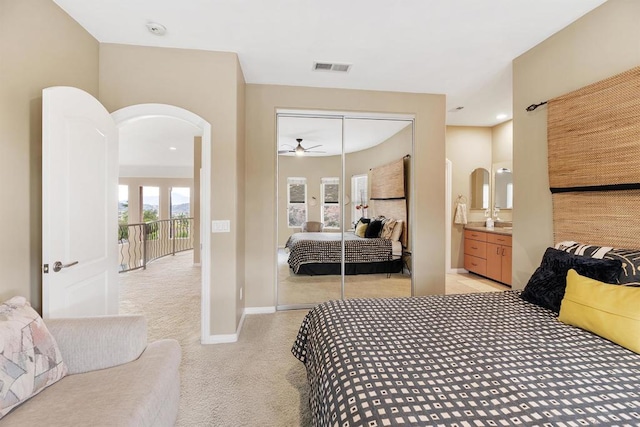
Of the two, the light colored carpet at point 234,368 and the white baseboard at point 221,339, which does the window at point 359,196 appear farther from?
the white baseboard at point 221,339

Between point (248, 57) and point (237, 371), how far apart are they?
9.47 feet

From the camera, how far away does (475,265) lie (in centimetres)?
507

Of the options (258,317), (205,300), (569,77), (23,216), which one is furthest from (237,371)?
(569,77)

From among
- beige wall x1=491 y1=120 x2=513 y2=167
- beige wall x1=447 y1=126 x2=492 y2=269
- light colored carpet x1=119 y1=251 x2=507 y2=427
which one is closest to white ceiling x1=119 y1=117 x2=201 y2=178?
light colored carpet x1=119 y1=251 x2=507 y2=427

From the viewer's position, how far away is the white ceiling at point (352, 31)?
215cm

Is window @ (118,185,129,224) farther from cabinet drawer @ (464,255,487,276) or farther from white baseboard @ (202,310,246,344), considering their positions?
cabinet drawer @ (464,255,487,276)

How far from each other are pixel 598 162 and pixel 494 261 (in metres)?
2.89

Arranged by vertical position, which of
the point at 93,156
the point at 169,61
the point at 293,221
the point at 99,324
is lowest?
the point at 99,324

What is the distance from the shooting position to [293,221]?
3773 millimetres

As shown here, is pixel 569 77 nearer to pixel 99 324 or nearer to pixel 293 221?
pixel 293 221

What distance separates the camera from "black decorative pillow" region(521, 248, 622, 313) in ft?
5.45

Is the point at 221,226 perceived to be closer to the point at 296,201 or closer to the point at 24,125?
the point at 296,201

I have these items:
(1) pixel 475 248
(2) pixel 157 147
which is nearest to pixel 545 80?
(1) pixel 475 248

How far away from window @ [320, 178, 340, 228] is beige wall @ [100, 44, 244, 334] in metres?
1.34
